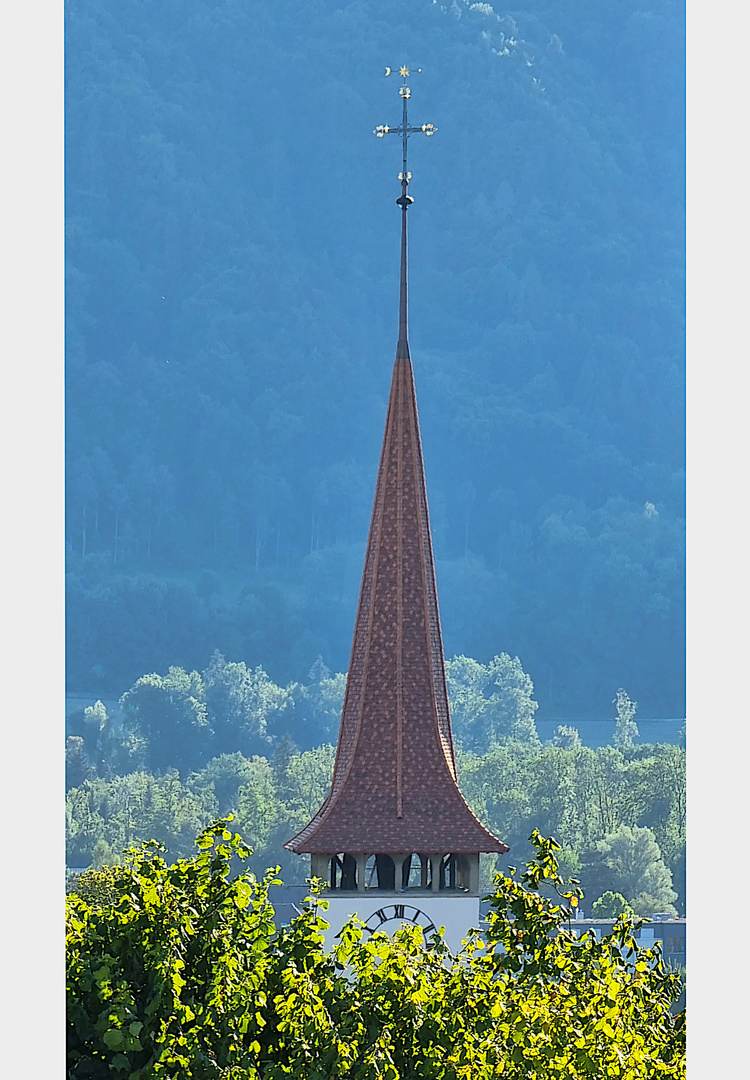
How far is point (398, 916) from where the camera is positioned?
6250 mm

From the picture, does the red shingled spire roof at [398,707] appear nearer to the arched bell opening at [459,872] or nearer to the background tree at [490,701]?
the arched bell opening at [459,872]

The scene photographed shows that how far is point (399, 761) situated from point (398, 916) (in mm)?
986

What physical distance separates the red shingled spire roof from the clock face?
1.18 feet

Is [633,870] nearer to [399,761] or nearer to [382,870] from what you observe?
[399,761]

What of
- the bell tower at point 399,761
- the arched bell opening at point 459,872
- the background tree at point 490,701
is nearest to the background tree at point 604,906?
the bell tower at point 399,761

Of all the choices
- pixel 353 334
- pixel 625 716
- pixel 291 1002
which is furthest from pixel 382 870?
pixel 353 334

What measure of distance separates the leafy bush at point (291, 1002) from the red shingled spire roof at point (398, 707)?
4182 millimetres

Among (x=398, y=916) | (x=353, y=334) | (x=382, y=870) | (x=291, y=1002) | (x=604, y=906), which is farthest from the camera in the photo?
(x=353, y=334)

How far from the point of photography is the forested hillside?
967cm

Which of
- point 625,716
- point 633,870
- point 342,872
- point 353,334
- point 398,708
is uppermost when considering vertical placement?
point 353,334

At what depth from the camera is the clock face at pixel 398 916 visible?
6184 mm

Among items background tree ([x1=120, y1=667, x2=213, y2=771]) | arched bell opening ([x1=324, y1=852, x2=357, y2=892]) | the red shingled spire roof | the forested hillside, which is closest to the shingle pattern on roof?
the red shingled spire roof
